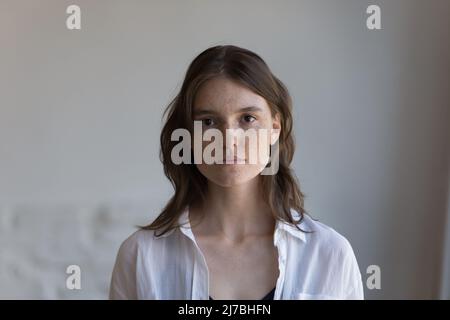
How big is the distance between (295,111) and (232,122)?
77 cm

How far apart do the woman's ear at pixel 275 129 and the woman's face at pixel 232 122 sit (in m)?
0.03

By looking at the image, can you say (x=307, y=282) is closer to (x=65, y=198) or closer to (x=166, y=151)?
(x=166, y=151)

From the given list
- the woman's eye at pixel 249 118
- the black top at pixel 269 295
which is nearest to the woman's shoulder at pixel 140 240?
the black top at pixel 269 295

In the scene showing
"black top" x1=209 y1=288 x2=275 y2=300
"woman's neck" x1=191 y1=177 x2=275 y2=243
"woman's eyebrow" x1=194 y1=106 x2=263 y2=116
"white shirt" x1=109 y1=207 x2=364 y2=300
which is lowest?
"black top" x1=209 y1=288 x2=275 y2=300

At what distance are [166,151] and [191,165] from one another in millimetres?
52

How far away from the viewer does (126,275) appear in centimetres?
79

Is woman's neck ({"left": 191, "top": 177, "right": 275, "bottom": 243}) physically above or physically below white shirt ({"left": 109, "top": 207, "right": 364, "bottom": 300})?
above

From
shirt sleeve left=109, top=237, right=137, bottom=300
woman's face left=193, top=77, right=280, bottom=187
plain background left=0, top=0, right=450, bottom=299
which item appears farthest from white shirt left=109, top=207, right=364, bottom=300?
plain background left=0, top=0, right=450, bottom=299

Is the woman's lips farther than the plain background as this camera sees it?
No

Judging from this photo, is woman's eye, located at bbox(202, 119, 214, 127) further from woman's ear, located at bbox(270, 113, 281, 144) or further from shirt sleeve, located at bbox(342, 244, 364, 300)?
shirt sleeve, located at bbox(342, 244, 364, 300)

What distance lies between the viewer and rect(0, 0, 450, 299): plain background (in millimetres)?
1446

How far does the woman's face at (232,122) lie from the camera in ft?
2.35

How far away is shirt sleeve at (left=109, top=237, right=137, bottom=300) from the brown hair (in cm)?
5
